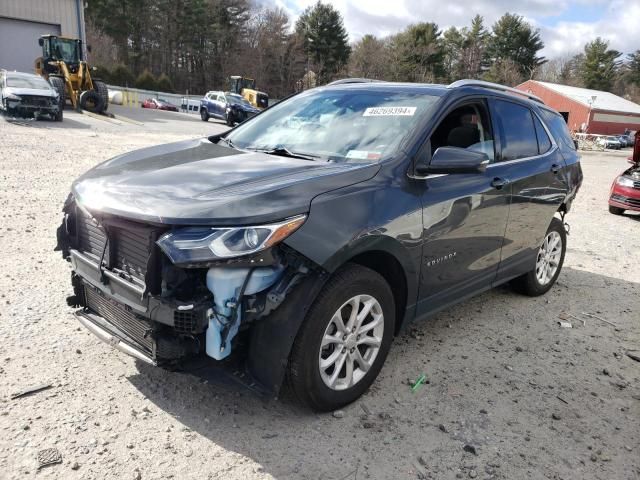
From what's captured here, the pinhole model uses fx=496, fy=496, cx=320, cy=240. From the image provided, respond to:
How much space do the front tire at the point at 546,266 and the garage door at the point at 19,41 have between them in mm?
39118

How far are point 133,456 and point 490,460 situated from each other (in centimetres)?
184

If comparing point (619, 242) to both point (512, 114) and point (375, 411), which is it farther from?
point (375, 411)

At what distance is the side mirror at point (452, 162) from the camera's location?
3.02m

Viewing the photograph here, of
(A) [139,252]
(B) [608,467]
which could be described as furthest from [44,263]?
(B) [608,467]

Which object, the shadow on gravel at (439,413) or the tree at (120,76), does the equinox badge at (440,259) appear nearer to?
the shadow on gravel at (439,413)

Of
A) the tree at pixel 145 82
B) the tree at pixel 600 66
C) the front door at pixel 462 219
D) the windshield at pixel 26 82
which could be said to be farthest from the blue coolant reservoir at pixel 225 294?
the tree at pixel 600 66

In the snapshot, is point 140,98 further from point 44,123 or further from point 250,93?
point 44,123

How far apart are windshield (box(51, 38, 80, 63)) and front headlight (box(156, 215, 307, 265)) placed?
2624 cm

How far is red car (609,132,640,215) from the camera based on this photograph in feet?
33.7

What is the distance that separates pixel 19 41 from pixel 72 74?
49.3 feet

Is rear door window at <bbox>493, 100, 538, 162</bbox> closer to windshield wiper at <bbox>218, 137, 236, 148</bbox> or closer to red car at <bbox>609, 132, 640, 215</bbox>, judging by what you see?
windshield wiper at <bbox>218, 137, 236, 148</bbox>

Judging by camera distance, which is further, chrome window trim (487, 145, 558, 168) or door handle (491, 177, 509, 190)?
chrome window trim (487, 145, 558, 168)

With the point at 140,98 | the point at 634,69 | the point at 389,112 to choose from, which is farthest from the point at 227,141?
the point at 634,69

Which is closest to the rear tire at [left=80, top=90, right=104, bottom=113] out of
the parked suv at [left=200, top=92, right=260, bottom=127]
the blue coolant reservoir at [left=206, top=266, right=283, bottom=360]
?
the parked suv at [left=200, top=92, right=260, bottom=127]
